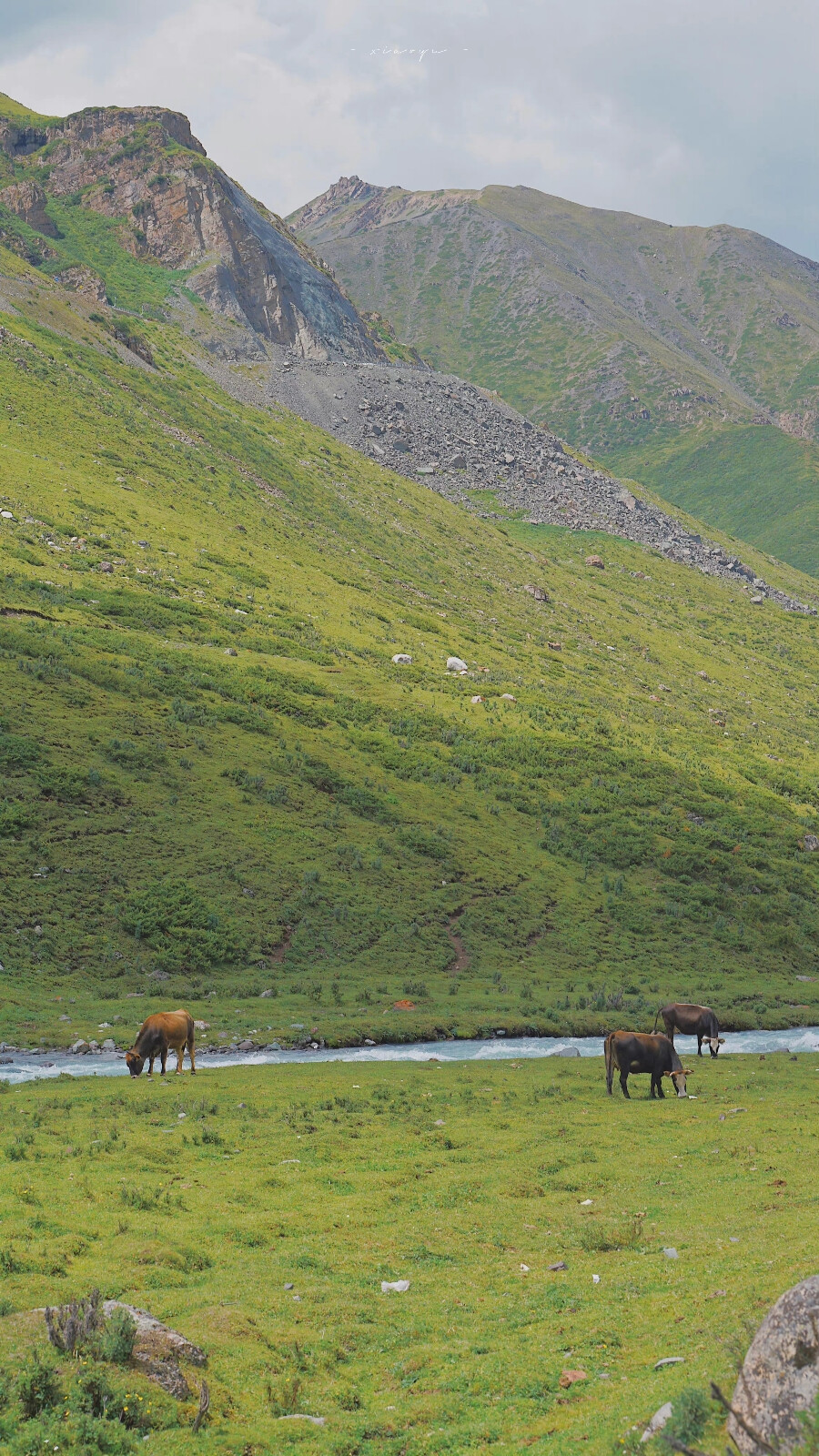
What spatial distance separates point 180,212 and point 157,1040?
7204 inches

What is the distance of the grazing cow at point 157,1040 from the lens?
86.7ft

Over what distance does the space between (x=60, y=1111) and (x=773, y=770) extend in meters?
76.0

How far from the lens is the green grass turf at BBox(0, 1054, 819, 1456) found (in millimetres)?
10086

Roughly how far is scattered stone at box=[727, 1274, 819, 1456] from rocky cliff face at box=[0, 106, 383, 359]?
178 metres

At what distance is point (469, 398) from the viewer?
18762cm

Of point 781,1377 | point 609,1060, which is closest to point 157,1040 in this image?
point 609,1060

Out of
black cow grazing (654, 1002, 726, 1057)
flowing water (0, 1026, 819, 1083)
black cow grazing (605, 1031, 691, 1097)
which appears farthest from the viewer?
black cow grazing (654, 1002, 726, 1057)

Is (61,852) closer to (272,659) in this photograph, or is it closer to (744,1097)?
(744,1097)

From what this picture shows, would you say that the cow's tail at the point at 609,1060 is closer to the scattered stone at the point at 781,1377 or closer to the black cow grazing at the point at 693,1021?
the black cow grazing at the point at 693,1021

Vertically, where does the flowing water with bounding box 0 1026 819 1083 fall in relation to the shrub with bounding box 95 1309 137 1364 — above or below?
below

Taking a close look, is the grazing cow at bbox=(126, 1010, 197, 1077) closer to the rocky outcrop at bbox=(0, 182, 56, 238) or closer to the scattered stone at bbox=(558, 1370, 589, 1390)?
the scattered stone at bbox=(558, 1370, 589, 1390)

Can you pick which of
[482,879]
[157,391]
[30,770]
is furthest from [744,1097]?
[157,391]

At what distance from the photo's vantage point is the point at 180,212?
176m

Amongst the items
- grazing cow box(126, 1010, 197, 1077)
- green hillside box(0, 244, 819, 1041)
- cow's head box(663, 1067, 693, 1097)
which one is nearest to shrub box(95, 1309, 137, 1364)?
grazing cow box(126, 1010, 197, 1077)
